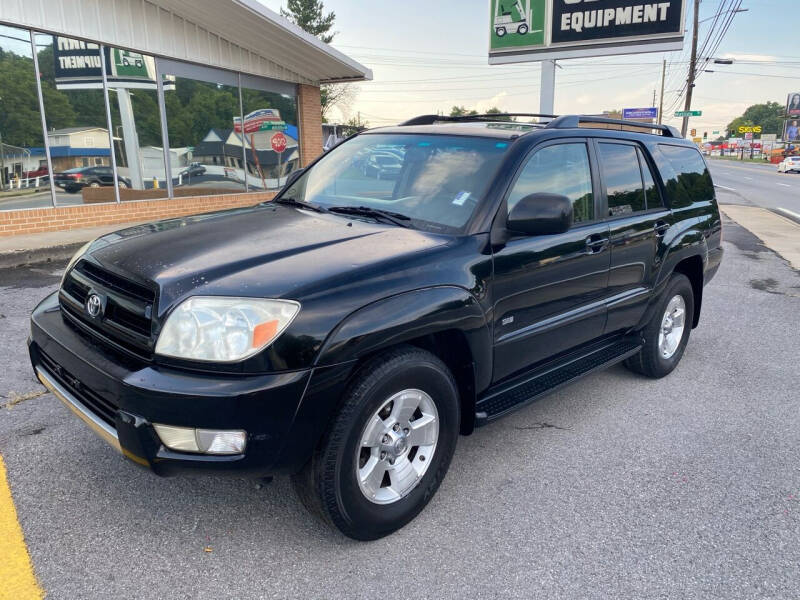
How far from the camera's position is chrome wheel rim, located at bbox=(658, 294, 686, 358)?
4.53m

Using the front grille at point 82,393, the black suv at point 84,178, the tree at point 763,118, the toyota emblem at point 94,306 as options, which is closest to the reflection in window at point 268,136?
the black suv at point 84,178

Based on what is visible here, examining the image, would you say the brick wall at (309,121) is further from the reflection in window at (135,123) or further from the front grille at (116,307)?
the front grille at (116,307)

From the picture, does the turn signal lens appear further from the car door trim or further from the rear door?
the rear door

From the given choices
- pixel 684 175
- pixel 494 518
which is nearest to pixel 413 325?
pixel 494 518

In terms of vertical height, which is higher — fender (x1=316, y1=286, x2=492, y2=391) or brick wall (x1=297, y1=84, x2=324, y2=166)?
brick wall (x1=297, y1=84, x2=324, y2=166)

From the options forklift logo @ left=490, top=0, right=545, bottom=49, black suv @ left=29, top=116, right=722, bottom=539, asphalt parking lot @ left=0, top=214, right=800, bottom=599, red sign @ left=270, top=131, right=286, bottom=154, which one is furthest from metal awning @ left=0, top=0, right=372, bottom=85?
black suv @ left=29, top=116, right=722, bottom=539

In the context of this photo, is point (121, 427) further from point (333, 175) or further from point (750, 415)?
point (750, 415)

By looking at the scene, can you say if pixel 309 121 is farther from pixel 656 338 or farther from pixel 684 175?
pixel 656 338

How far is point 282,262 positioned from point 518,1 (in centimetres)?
1693

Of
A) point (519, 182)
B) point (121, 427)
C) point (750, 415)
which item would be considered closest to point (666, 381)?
point (750, 415)

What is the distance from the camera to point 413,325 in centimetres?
247

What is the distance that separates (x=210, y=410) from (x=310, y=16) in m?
50.0

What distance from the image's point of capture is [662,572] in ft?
8.01

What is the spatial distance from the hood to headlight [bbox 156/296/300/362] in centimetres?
4
